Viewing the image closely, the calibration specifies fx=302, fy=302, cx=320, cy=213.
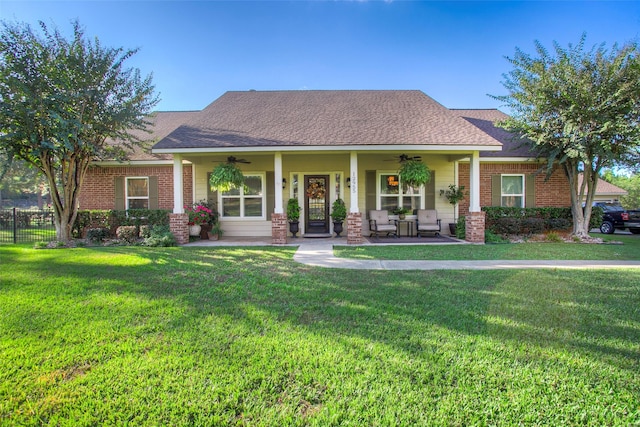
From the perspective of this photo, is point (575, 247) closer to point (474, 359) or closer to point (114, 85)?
point (474, 359)

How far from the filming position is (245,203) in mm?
11812

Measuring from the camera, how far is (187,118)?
14344 mm

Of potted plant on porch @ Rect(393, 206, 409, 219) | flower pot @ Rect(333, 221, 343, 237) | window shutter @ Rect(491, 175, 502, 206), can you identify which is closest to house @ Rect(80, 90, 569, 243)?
window shutter @ Rect(491, 175, 502, 206)

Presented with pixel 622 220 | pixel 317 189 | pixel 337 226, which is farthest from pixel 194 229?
pixel 622 220

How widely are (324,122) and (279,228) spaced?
13.6 ft

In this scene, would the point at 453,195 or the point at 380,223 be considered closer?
the point at 380,223

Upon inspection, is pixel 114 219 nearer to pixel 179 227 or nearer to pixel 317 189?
pixel 179 227

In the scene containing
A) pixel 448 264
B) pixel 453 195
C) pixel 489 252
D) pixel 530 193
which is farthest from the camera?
pixel 530 193

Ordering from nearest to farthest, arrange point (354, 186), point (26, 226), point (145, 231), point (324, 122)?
point (354, 186), point (145, 231), point (324, 122), point (26, 226)

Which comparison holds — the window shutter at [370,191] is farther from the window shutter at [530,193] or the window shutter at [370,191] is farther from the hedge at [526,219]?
the window shutter at [530,193]

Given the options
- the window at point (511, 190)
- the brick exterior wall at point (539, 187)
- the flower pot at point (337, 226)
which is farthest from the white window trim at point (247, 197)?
the window at point (511, 190)

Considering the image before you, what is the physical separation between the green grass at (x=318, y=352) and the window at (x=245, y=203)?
685 cm

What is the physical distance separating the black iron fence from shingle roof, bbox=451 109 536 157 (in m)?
16.1

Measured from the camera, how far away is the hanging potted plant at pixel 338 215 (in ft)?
34.8
